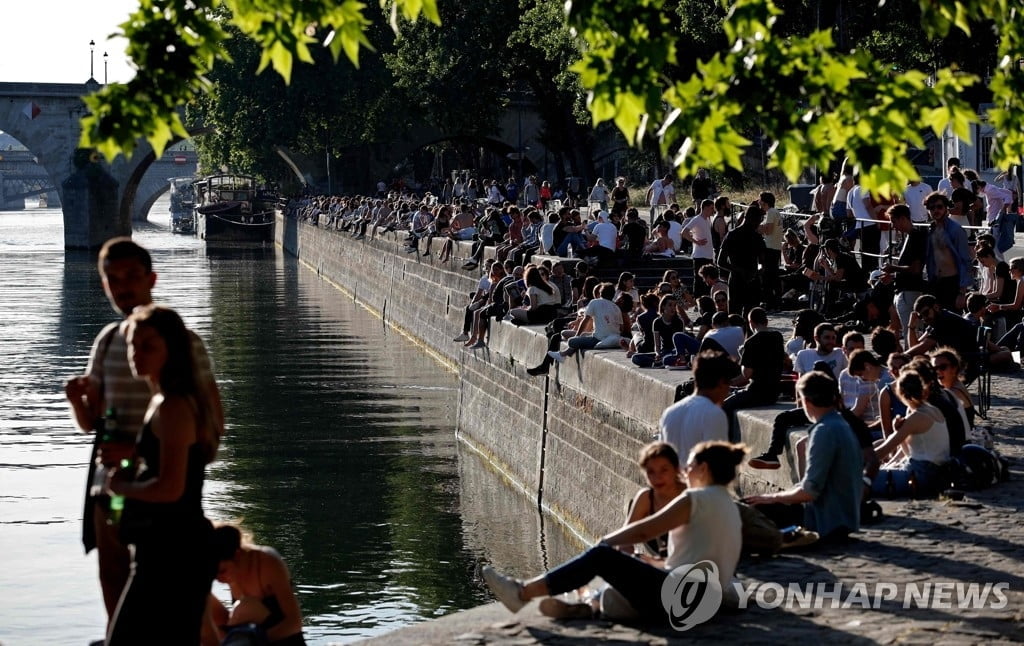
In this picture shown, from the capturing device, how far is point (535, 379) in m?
20.7

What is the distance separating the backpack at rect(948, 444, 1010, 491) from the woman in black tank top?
579cm

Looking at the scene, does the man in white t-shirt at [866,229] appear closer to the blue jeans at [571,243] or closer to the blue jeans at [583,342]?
the blue jeans at [583,342]

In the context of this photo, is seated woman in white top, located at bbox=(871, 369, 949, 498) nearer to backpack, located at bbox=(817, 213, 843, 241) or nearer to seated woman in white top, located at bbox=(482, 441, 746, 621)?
seated woman in white top, located at bbox=(482, 441, 746, 621)

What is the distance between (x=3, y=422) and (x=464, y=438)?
7.64m

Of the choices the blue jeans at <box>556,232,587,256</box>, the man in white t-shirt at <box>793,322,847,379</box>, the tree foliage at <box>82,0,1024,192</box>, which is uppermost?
the tree foliage at <box>82,0,1024,192</box>

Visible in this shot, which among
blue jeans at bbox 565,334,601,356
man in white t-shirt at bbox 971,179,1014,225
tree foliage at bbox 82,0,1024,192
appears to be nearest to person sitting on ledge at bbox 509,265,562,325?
blue jeans at bbox 565,334,601,356

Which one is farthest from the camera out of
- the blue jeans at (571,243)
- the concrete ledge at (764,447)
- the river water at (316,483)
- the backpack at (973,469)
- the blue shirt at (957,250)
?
the blue jeans at (571,243)

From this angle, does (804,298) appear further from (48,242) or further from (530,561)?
(48,242)

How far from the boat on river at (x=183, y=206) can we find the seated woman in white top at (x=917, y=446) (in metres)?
101

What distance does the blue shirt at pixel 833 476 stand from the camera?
361 inches

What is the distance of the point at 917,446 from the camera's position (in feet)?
35.3

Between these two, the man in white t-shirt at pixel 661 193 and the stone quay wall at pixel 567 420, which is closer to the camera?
the stone quay wall at pixel 567 420

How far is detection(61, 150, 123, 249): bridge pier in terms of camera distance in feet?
263

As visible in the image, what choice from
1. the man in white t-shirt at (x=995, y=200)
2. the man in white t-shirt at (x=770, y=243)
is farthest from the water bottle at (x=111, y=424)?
the man in white t-shirt at (x=770, y=243)
